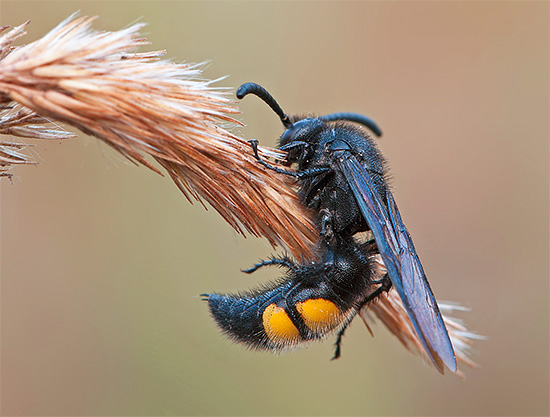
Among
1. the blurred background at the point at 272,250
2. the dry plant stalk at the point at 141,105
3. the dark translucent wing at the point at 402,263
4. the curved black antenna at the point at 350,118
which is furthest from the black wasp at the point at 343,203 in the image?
the blurred background at the point at 272,250

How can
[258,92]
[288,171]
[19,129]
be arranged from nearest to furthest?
1. [19,129]
2. [288,171]
3. [258,92]

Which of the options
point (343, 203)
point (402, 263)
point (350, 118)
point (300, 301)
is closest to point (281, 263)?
point (300, 301)

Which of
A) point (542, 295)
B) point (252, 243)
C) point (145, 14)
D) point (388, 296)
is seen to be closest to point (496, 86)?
point (542, 295)

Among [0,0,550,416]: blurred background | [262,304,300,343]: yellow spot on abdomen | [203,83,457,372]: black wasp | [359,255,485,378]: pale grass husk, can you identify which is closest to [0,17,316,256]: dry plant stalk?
[203,83,457,372]: black wasp

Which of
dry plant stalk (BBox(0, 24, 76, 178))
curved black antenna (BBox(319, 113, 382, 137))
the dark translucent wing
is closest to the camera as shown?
dry plant stalk (BBox(0, 24, 76, 178))

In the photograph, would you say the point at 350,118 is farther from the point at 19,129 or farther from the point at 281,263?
the point at 19,129

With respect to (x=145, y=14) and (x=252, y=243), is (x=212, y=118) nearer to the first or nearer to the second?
(x=252, y=243)

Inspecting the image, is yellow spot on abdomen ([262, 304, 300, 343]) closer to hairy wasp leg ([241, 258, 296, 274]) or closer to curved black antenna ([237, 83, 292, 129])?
hairy wasp leg ([241, 258, 296, 274])
